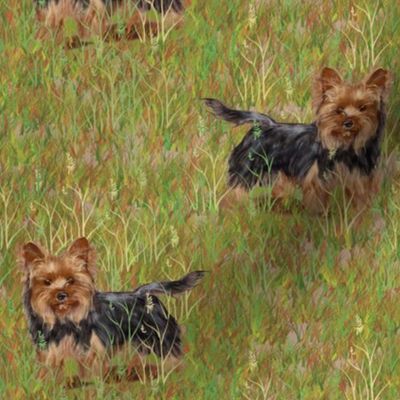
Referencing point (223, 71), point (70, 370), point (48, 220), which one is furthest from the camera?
point (223, 71)

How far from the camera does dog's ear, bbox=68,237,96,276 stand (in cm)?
1063

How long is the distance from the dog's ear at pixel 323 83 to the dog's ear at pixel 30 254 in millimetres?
1977

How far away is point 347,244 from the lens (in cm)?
1127

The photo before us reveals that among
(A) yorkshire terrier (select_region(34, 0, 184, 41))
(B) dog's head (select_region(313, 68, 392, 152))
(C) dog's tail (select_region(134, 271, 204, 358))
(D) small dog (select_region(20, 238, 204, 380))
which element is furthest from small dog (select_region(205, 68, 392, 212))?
(A) yorkshire terrier (select_region(34, 0, 184, 41))

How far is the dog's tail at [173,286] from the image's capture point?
10820mm

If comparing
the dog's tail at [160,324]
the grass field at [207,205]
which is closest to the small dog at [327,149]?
the grass field at [207,205]

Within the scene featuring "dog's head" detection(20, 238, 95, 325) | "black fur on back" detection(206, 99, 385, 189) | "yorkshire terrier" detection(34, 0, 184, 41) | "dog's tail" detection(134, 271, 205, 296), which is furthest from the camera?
"yorkshire terrier" detection(34, 0, 184, 41)

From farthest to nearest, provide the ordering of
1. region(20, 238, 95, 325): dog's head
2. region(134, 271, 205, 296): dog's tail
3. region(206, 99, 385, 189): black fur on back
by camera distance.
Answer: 1. region(206, 99, 385, 189): black fur on back
2. region(134, 271, 205, 296): dog's tail
3. region(20, 238, 95, 325): dog's head

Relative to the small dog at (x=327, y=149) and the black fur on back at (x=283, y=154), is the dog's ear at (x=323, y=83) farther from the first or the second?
the black fur on back at (x=283, y=154)

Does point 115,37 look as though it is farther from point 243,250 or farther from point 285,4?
point 243,250

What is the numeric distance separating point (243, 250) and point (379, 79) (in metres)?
1.32

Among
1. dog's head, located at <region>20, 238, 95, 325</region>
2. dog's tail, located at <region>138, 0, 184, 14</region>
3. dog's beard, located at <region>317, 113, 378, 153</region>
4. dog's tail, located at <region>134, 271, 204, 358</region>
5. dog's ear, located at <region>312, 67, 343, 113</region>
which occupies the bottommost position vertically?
dog's tail, located at <region>134, 271, 204, 358</region>

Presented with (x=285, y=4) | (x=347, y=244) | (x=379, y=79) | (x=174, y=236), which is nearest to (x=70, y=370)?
(x=174, y=236)

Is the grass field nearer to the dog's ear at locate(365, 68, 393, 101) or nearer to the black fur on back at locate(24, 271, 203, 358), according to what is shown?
the black fur on back at locate(24, 271, 203, 358)
